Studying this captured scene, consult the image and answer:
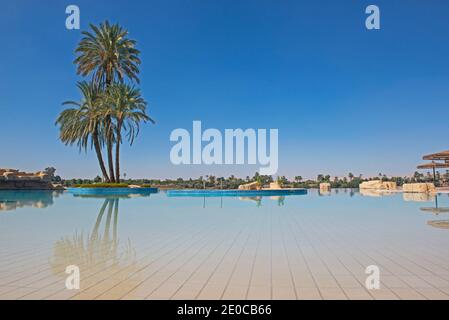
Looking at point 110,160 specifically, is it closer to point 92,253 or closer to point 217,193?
point 217,193

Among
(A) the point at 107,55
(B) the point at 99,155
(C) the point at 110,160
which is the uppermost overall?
Answer: (A) the point at 107,55

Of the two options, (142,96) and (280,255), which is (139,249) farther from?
(142,96)

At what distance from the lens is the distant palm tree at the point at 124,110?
24.5m

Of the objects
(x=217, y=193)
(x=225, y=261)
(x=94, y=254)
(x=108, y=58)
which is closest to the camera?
(x=225, y=261)

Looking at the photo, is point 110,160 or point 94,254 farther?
point 110,160

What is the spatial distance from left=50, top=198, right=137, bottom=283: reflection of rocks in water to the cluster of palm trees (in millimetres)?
19970

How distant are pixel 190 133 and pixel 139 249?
65.6 feet

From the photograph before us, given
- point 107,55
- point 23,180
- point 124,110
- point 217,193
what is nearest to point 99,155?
point 124,110

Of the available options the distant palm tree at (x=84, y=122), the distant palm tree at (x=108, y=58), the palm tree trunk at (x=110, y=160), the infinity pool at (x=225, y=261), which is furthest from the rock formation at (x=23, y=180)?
the infinity pool at (x=225, y=261)

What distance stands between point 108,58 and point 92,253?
2456 cm

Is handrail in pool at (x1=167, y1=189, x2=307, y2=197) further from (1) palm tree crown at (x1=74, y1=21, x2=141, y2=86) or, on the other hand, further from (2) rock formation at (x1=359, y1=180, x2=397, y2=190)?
(2) rock formation at (x1=359, y1=180, x2=397, y2=190)

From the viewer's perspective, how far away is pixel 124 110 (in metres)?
24.9
